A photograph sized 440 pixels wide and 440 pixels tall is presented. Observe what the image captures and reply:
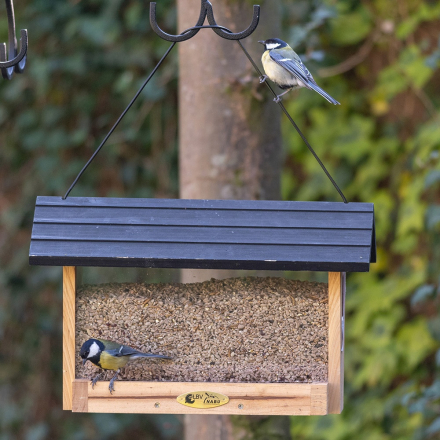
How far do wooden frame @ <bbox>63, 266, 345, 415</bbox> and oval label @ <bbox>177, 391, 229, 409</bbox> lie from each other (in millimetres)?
12

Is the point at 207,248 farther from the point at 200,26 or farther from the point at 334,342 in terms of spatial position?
the point at 200,26

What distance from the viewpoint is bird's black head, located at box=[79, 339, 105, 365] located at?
1.87 m

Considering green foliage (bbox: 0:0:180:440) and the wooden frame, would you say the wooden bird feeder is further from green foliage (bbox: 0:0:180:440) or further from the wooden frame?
green foliage (bbox: 0:0:180:440)

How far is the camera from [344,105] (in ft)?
13.0

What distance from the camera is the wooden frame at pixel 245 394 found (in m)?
1.87

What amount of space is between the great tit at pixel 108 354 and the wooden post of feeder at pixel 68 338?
0.06 m

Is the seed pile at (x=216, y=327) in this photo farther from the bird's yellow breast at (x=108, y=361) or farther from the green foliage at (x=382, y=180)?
the green foliage at (x=382, y=180)

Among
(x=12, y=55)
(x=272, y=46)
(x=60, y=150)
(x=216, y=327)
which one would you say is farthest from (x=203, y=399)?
Result: (x=60, y=150)

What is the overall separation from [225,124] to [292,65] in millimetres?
585

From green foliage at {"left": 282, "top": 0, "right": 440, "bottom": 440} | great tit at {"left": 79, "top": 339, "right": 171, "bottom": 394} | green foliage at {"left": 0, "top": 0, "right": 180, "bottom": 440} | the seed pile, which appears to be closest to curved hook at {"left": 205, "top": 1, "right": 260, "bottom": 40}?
the seed pile

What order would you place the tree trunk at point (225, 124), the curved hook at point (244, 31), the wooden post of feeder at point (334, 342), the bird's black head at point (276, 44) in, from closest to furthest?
the curved hook at point (244, 31) < the wooden post of feeder at point (334, 342) < the bird's black head at point (276, 44) < the tree trunk at point (225, 124)

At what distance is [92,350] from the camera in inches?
73.9

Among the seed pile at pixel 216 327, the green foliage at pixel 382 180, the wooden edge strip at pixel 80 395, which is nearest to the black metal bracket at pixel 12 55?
the seed pile at pixel 216 327

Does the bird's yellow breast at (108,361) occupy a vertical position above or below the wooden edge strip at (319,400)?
above
